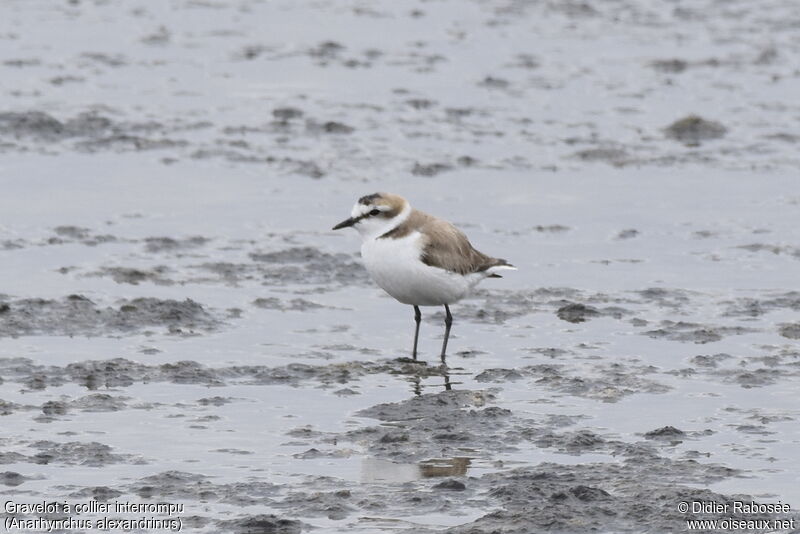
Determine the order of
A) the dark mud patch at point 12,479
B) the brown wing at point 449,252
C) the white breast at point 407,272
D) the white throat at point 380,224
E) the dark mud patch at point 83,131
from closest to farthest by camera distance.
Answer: the dark mud patch at point 12,479
the white breast at point 407,272
the brown wing at point 449,252
the white throat at point 380,224
the dark mud patch at point 83,131

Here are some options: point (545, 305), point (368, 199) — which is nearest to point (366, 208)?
point (368, 199)

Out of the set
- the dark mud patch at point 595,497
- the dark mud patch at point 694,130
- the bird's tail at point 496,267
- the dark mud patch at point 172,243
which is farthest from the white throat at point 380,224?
the dark mud patch at point 694,130

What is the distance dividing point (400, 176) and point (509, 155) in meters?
1.77

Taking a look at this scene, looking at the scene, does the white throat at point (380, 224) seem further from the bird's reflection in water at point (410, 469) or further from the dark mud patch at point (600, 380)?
the bird's reflection in water at point (410, 469)

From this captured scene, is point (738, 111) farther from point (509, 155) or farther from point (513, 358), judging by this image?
point (513, 358)

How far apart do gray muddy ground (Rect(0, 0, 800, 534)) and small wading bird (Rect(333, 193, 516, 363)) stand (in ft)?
1.75

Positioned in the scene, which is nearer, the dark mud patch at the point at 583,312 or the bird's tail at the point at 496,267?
the bird's tail at the point at 496,267

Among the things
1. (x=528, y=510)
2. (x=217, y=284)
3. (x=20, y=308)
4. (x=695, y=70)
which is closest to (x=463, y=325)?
(x=217, y=284)

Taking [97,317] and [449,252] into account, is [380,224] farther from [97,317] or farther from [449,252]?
[97,317]

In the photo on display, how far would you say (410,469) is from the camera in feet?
35.2

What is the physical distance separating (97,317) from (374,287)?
2839 millimetres

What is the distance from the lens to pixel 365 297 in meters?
15.5

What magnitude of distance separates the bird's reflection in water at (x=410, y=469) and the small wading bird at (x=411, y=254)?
291cm

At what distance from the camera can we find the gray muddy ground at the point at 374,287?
34.4 feet
